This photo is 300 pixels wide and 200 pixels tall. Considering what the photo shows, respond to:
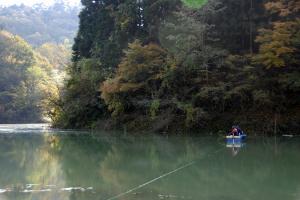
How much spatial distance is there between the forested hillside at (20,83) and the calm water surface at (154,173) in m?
46.2

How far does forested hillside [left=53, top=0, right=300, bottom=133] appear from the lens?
78.1ft

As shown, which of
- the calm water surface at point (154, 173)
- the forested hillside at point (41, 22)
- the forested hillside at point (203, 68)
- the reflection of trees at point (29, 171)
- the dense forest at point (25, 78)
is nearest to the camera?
the calm water surface at point (154, 173)

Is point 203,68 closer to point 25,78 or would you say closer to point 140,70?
point 140,70

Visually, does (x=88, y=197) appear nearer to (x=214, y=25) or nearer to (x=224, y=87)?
(x=224, y=87)

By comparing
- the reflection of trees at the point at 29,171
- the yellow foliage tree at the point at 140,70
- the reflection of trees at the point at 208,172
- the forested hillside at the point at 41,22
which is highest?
the forested hillside at the point at 41,22

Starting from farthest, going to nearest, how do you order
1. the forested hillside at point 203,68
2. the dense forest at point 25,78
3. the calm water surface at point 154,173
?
1. the dense forest at point 25,78
2. the forested hillside at point 203,68
3. the calm water surface at point 154,173

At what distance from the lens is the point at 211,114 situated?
1022 inches

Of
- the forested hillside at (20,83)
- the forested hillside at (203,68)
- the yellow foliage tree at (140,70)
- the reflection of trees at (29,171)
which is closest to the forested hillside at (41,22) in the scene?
the forested hillside at (20,83)

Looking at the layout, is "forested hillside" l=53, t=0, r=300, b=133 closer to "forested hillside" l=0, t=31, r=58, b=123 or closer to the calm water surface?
the calm water surface

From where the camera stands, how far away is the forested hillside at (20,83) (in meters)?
64.6

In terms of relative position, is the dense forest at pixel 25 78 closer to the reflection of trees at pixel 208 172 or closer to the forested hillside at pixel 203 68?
the forested hillside at pixel 203 68

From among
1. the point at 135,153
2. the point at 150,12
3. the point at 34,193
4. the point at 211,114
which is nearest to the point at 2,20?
the point at 150,12

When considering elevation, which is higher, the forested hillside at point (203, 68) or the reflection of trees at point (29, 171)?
the forested hillside at point (203, 68)

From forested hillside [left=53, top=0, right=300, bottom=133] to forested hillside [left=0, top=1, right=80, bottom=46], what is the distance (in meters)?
70.5
